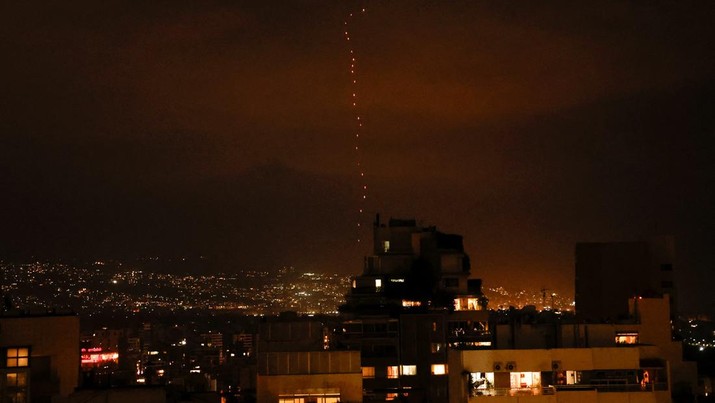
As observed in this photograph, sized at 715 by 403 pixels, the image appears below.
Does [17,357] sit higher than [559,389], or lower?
higher

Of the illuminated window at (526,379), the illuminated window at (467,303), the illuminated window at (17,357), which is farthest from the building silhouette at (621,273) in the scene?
the illuminated window at (17,357)

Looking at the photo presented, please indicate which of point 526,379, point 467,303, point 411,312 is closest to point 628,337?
point 526,379

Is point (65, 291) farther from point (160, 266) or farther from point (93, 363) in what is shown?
point (160, 266)

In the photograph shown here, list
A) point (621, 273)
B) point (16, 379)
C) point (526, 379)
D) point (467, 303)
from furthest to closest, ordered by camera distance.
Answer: point (621, 273)
point (467, 303)
point (526, 379)
point (16, 379)

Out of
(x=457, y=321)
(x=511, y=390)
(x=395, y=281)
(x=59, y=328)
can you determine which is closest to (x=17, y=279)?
(x=395, y=281)

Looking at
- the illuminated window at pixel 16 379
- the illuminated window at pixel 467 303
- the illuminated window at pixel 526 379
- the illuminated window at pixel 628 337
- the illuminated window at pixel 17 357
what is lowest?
the illuminated window at pixel 526 379

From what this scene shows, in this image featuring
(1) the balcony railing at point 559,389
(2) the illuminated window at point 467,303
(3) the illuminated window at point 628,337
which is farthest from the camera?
(2) the illuminated window at point 467,303

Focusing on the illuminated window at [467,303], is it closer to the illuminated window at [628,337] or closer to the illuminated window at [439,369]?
the illuminated window at [439,369]

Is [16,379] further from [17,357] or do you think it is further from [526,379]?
[526,379]

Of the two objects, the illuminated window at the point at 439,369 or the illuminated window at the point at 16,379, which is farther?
the illuminated window at the point at 439,369
